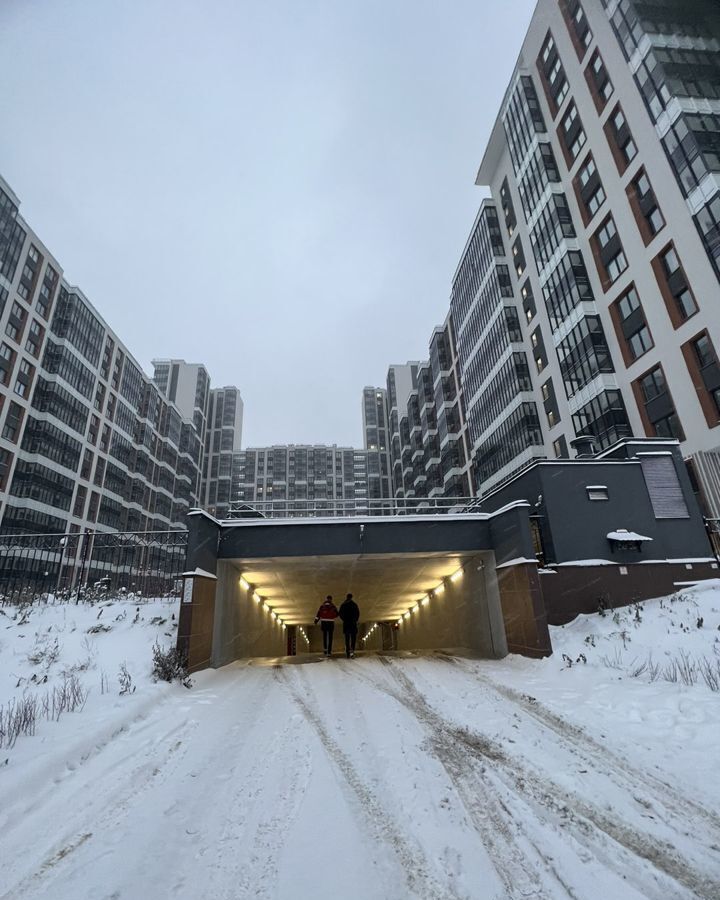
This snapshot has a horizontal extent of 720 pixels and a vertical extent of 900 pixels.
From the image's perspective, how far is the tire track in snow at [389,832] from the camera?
10.3 ft

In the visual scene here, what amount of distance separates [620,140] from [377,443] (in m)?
104

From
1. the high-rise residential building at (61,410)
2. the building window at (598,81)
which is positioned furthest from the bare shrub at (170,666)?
the building window at (598,81)

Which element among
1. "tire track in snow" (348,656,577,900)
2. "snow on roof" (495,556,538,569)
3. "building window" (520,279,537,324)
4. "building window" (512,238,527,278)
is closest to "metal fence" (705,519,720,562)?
"snow on roof" (495,556,538,569)

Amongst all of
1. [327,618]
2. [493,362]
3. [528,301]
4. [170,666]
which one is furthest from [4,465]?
[528,301]

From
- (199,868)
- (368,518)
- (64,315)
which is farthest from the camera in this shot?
(64,315)

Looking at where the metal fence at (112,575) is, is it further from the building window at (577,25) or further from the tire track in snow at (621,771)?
the building window at (577,25)

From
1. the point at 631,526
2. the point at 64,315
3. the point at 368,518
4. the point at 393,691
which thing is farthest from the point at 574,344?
the point at 64,315

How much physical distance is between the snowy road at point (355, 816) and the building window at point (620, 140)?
42350 millimetres

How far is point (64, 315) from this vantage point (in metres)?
60.0

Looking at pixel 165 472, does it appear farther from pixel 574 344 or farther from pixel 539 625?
pixel 539 625

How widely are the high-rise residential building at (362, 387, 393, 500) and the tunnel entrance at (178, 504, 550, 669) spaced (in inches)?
4111

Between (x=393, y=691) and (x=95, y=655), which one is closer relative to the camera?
(x=393, y=691)

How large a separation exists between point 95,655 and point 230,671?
3874mm

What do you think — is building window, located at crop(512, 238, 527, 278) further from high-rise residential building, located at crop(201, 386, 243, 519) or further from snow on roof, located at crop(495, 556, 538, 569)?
high-rise residential building, located at crop(201, 386, 243, 519)
